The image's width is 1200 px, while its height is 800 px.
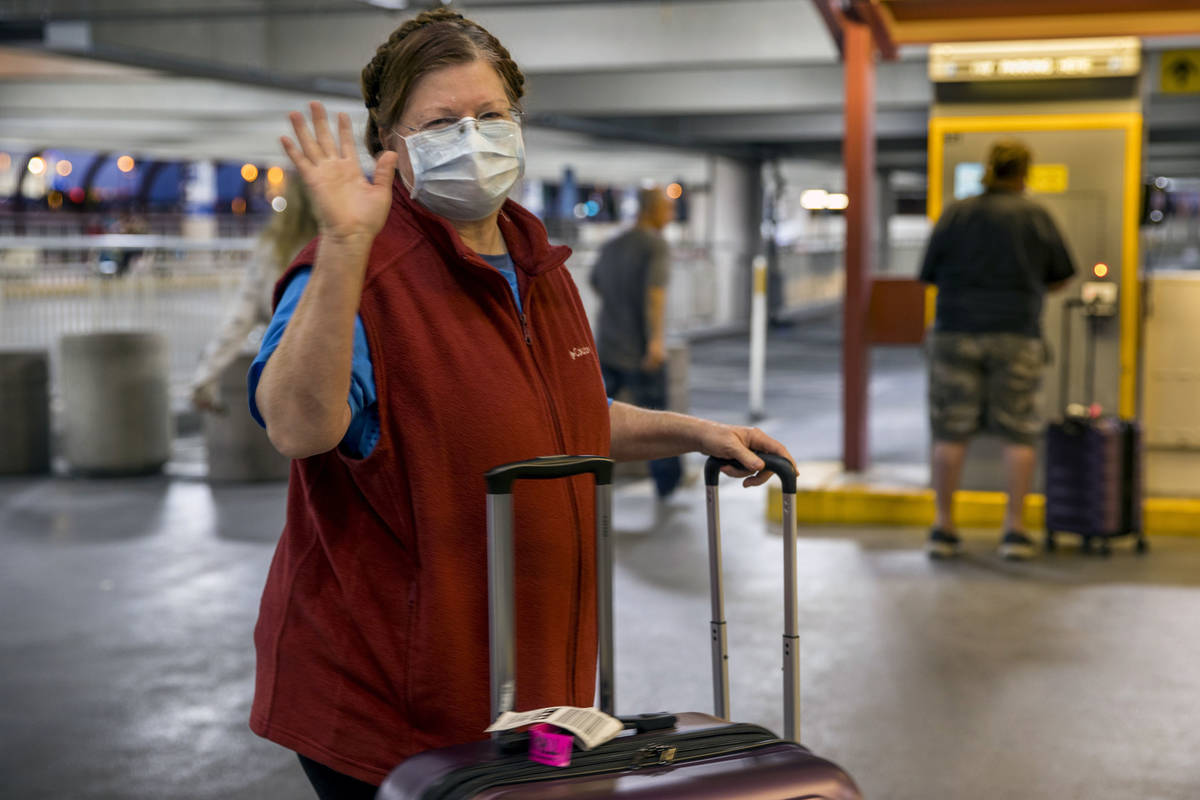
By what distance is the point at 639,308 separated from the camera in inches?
341

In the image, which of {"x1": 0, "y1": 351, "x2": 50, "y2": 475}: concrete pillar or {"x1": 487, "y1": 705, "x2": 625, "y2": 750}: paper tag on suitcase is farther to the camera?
{"x1": 0, "y1": 351, "x2": 50, "y2": 475}: concrete pillar

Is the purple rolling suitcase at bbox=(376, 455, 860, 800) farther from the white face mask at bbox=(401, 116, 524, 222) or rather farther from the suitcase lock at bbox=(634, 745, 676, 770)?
the white face mask at bbox=(401, 116, 524, 222)

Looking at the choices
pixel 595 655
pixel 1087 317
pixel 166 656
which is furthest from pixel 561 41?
pixel 595 655

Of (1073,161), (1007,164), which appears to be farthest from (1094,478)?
(1073,161)

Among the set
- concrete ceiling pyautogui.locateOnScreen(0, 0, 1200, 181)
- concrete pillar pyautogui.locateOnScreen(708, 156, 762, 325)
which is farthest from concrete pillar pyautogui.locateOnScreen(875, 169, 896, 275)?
concrete pillar pyautogui.locateOnScreen(708, 156, 762, 325)

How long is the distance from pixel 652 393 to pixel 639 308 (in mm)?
553

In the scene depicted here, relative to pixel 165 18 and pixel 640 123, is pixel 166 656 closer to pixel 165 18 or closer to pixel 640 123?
pixel 165 18

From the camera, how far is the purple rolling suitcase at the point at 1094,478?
→ 7.23 m

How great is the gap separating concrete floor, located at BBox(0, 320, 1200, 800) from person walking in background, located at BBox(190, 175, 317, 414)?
981mm

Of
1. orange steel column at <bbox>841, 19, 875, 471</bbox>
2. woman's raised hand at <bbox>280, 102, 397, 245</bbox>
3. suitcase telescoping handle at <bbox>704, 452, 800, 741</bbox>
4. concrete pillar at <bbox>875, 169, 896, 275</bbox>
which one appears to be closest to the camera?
woman's raised hand at <bbox>280, 102, 397, 245</bbox>

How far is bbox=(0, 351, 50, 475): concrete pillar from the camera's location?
32.4 feet

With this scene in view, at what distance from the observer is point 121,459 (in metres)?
9.95

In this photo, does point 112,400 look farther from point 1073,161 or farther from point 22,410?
point 1073,161

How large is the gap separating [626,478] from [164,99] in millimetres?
15727
